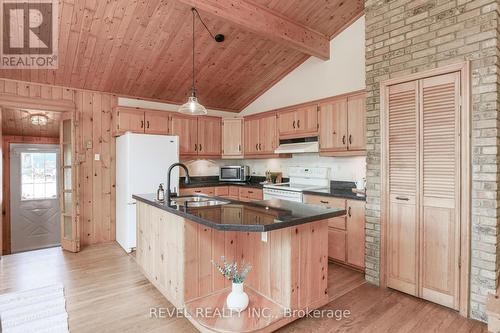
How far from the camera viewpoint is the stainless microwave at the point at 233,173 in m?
5.37

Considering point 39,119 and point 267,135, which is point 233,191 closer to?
point 267,135

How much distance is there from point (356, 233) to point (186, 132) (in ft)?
10.8

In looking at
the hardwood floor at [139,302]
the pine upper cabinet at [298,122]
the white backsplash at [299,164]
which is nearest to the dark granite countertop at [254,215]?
the hardwood floor at [139,302]

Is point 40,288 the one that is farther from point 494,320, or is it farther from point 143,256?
point 494,320

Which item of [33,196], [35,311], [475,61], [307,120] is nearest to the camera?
[475,61]

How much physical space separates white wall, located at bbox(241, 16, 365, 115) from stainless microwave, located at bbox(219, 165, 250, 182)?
4.54 feet

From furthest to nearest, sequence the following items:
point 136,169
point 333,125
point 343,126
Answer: point 136,169 → point 333,125 → point 343,126

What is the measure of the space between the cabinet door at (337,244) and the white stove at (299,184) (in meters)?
0.65

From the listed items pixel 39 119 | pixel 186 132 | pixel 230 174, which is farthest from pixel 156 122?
pixel 39 119

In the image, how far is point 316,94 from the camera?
4508 millimetres

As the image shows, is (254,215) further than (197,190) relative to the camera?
No

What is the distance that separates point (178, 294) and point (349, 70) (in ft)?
12.1

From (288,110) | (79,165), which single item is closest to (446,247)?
(288,110)

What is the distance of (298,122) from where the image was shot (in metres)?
4.31
